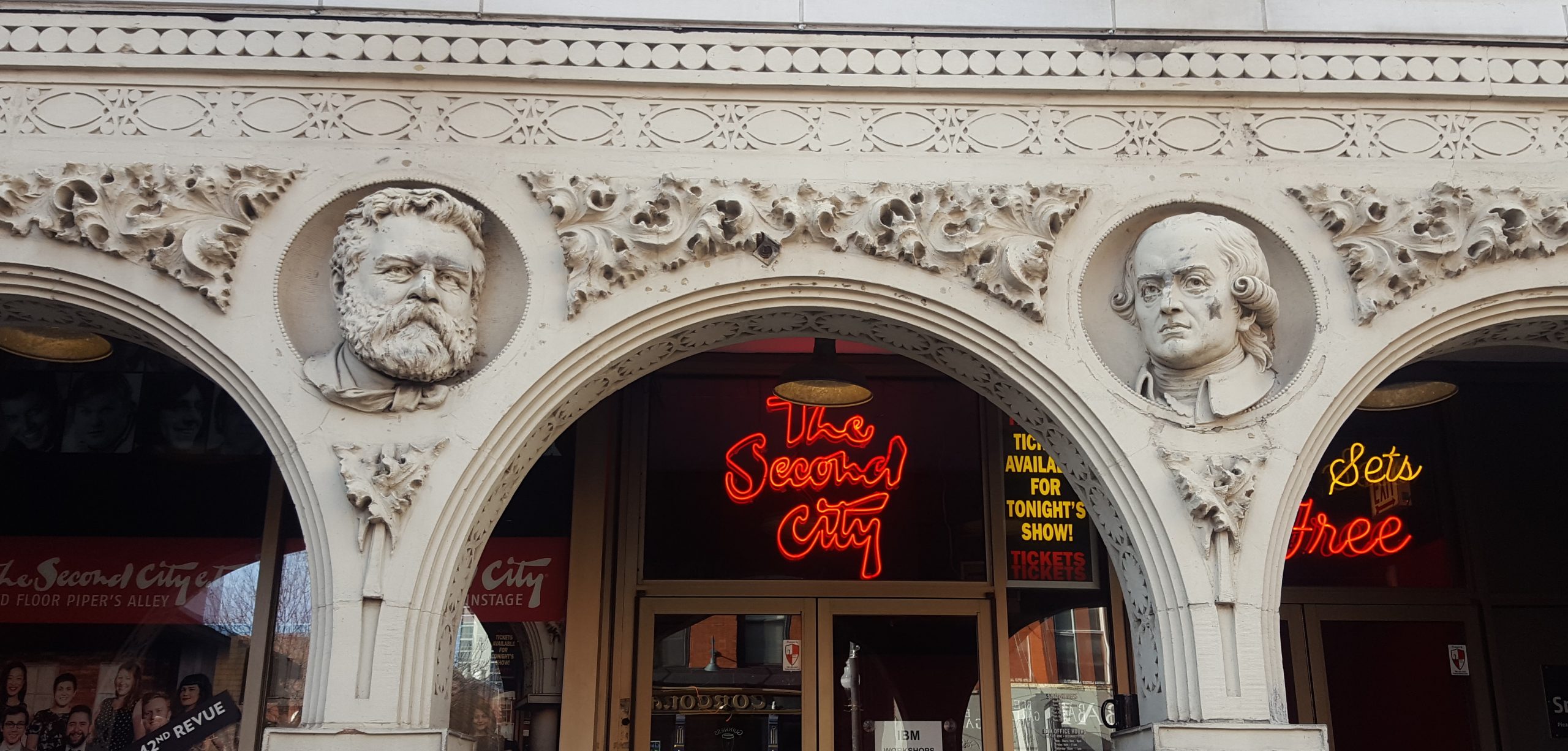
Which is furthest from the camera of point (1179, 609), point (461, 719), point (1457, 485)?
point (1457, 485)

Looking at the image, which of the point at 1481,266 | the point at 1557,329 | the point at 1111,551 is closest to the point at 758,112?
the point at 1111,551

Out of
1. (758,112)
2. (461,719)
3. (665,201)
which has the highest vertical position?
(758,112)

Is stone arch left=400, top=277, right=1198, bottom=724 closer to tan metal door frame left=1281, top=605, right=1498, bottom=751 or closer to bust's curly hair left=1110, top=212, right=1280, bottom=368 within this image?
→ bust's curly hair left=1110, top=212, right=1280, bottom=368

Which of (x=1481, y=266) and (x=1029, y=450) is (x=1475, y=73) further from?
(x=1029, y=450)

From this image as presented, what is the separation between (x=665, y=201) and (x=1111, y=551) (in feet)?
7.81

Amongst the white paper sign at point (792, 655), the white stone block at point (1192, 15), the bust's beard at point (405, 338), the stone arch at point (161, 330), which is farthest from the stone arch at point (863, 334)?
the white paper sign at point (792, 655)

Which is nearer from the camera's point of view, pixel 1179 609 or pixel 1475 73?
pixel 1179 609

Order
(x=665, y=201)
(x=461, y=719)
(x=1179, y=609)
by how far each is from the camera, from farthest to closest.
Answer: (x=461, y=719) < (x=665, y=201) < (x=1179, y=609)

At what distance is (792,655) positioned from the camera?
727 centimetres

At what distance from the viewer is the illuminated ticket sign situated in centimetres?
760

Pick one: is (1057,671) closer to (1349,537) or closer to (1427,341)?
(1349,537)

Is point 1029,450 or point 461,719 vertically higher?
point 1029,450

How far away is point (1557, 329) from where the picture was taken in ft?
18.2

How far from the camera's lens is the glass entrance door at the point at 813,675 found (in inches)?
282
